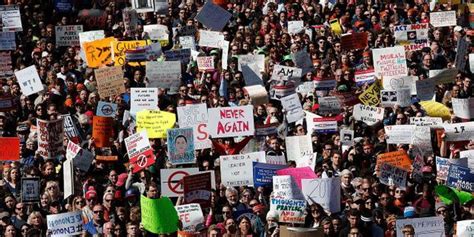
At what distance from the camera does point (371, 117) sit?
2253cm

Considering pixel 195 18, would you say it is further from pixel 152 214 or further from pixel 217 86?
pixel 152 214

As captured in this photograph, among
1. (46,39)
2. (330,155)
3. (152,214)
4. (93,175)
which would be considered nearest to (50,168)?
(93,175)

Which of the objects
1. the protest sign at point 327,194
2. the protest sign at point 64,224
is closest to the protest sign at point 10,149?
the protest sign at point 64,224

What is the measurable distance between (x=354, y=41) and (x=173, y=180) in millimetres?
6681

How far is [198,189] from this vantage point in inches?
778

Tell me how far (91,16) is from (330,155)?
863cm

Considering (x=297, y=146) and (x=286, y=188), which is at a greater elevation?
(x=297, y=146)

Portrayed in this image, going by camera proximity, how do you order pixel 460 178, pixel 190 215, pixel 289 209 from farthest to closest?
1. pixel 460 178
2. pixel 190 215
3. pixel 289 209

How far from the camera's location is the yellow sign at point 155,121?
2189cm

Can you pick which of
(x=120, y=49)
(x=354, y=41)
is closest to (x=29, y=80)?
(x=120, y=49)

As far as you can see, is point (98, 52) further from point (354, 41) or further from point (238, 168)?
point (238, 168)

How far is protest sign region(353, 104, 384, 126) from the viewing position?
22516mm

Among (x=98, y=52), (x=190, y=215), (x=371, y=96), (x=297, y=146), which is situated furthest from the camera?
(x=98, y=52)

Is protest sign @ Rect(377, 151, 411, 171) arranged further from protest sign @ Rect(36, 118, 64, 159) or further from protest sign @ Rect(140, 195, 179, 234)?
protest sign @ Rect(36, 118, 64, 159)
